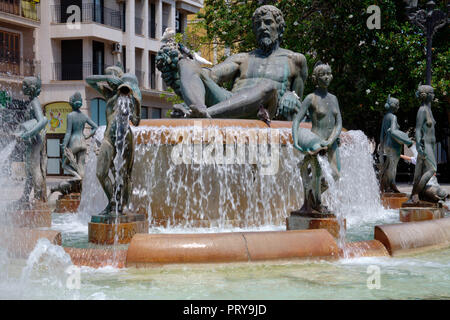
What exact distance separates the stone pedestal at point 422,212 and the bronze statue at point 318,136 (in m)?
2.33

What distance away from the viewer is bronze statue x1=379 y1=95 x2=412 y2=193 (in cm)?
1159

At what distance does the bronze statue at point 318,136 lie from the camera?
6.60 metres

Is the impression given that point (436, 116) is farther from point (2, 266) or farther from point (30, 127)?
point (2, 266)

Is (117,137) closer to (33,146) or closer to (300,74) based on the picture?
(33,146)

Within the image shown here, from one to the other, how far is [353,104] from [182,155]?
660 inches

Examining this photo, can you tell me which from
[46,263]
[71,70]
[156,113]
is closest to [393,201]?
[46,263]

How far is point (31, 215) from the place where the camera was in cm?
801

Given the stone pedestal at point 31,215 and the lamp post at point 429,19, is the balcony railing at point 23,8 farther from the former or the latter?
the stone pedestal at point 31,215

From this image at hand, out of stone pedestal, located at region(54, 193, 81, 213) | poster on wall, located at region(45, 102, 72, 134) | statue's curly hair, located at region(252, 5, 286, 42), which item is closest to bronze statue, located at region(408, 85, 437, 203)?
statue's curly hair, located at region(252, 5, 286, 42)

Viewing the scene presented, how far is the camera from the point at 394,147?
1163cm

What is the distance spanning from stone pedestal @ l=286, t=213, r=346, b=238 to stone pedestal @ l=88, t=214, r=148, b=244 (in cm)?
176

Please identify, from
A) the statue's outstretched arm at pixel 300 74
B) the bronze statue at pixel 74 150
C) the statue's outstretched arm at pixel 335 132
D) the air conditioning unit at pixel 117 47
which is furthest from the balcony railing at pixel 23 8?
the statue's outstretched arm at pixel 335 132

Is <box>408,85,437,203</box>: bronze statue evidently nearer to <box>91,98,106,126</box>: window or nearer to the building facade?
the building facade
